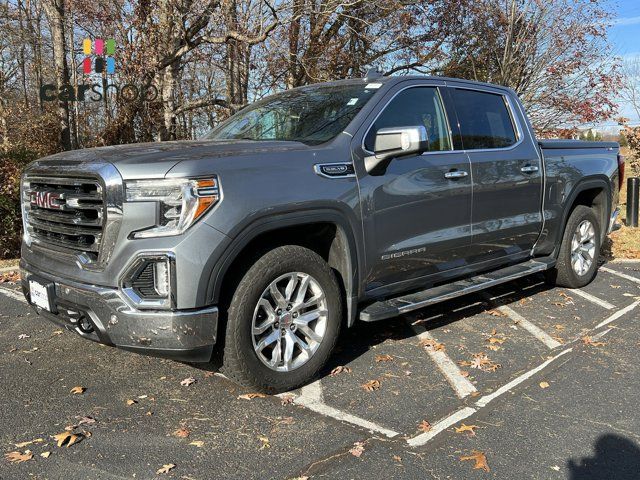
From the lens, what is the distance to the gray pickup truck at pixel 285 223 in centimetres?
314

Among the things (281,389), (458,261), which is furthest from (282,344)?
(458,261)

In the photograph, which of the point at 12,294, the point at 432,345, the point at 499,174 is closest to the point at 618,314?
the point at 499,174

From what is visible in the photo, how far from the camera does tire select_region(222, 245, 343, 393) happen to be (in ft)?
11.1

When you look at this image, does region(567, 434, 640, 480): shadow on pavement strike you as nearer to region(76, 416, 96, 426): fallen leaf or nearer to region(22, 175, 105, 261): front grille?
region(76, 416, 96, 426): fallen leaf

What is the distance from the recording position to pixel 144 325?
3.14 metres

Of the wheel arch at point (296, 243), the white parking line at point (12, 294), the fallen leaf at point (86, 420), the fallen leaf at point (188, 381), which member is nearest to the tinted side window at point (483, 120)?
the wheel arch at point (296, 243)

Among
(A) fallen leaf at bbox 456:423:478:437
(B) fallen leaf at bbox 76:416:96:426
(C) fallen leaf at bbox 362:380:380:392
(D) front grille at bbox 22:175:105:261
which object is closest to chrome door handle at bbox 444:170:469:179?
(C) fallen leaf at bbox 362:380:380:392

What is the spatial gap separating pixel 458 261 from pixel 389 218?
41.1 inches

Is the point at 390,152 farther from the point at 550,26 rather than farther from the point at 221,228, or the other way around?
the point at 550,26

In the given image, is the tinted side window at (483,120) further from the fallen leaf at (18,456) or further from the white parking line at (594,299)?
the fallen leaf at (18,456)

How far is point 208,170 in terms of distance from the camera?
125 inches

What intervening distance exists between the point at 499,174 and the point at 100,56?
987 centimetres

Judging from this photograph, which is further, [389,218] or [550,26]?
[550,26]

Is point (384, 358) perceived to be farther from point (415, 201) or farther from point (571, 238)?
point (571, 238)
